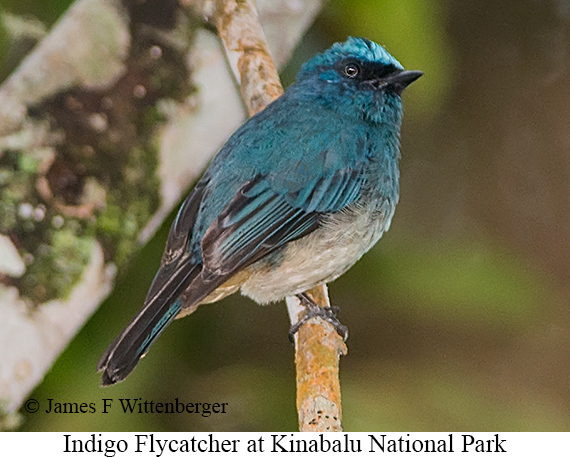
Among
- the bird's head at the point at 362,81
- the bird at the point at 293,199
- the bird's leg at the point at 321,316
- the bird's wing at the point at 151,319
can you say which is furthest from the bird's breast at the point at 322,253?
the bird's head at the point at 362,81

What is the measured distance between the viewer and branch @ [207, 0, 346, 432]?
2.54m

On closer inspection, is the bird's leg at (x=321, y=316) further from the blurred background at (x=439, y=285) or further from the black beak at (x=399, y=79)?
the black beak at (x=399, y=79)

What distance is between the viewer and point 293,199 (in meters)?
2.92

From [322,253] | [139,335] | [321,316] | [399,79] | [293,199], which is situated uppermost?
[399,79]

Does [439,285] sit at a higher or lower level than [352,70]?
lower

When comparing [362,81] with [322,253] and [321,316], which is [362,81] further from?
[321,316]

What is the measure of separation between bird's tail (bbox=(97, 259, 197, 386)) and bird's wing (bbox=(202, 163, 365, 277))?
172mm

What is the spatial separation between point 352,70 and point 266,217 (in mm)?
728

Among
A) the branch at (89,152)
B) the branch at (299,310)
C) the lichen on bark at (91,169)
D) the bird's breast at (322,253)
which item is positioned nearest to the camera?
the branch at (299,310)

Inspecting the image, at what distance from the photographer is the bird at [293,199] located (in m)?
2.76

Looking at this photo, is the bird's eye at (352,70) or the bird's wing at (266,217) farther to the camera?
the bird's eye at (352,70)

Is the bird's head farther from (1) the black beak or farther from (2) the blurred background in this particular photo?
(2) the blurred background

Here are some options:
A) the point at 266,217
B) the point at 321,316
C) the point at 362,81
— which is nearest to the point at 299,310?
the point at 321,316

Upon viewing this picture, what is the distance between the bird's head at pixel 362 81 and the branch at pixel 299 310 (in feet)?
0.95
